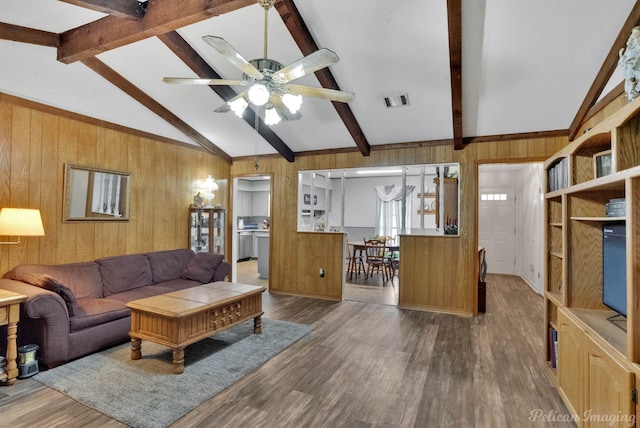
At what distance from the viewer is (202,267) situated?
4.65m

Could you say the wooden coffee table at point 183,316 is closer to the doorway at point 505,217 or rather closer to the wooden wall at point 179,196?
the wooden wall at point 179,196

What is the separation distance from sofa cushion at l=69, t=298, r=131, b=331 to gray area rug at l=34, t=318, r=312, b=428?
30 centimetres

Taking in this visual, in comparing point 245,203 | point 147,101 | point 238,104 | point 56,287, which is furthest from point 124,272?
point 245,203

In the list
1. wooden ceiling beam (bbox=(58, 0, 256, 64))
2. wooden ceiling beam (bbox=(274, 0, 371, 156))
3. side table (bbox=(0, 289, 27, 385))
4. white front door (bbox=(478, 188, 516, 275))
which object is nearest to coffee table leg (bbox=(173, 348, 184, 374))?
side table (bbox=(0, 289, 27, 385))

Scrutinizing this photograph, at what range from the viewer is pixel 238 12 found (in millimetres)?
2805

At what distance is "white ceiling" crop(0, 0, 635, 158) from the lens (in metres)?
2.56

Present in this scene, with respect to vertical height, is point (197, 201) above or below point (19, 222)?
above

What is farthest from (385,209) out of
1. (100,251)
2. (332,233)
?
(100,251)

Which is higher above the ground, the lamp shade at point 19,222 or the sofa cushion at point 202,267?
the lamp shade at point 19,222

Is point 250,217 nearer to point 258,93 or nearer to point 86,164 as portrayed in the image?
point 86,164

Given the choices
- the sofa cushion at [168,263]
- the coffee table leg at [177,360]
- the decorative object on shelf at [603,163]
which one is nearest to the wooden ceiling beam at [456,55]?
the decorative object on shelf at [603,163]

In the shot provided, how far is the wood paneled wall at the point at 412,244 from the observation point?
176 inches

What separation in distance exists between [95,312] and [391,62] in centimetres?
374

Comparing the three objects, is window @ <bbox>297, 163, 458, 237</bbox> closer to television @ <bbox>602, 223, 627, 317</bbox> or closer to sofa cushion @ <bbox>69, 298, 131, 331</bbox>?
sofa cushion @ <bbox>69, 298, 131, 331</bbox>
